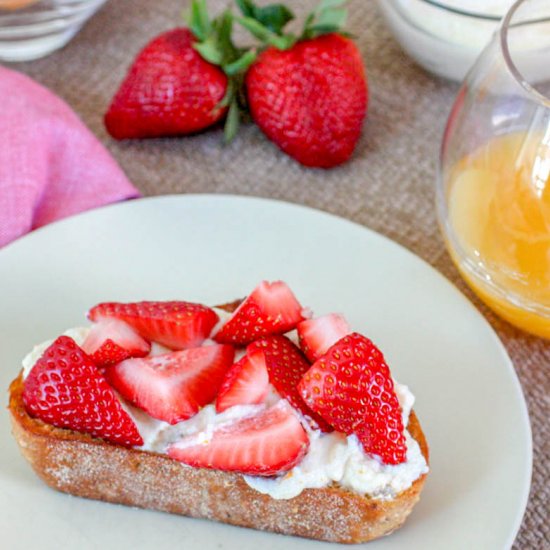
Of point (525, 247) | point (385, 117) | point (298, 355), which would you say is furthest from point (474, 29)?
point (298, 355)

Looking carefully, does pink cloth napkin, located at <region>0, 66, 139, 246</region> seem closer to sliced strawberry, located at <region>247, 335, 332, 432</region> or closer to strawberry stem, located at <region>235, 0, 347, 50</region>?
strawberry stem, located at <region>235, 0, 347, 50</region>

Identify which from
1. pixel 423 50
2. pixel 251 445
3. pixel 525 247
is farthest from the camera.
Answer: pixel 423 50

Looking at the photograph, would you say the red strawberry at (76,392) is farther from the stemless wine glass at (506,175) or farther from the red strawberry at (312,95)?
the red strawberry at (312,95)

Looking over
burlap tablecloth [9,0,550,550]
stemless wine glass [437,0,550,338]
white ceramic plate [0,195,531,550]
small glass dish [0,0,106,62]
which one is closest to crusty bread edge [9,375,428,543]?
white ceramic plate [0,195,531,550]

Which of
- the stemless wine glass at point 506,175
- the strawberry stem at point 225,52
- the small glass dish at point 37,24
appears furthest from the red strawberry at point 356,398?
the small glass dish at point 37,24

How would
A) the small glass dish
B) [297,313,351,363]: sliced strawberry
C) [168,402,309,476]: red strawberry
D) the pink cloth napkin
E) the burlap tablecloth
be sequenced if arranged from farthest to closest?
the small glass dish → the burlap tablecloth → the pink cloth napkin → [297,313,351,363]: sliced strawberry → [168,402,309,476]: red strawberry

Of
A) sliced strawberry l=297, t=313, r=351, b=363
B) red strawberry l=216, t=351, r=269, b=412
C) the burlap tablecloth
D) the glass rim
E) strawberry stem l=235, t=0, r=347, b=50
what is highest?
the glass rim

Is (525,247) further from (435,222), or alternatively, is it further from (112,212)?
(112,212)
